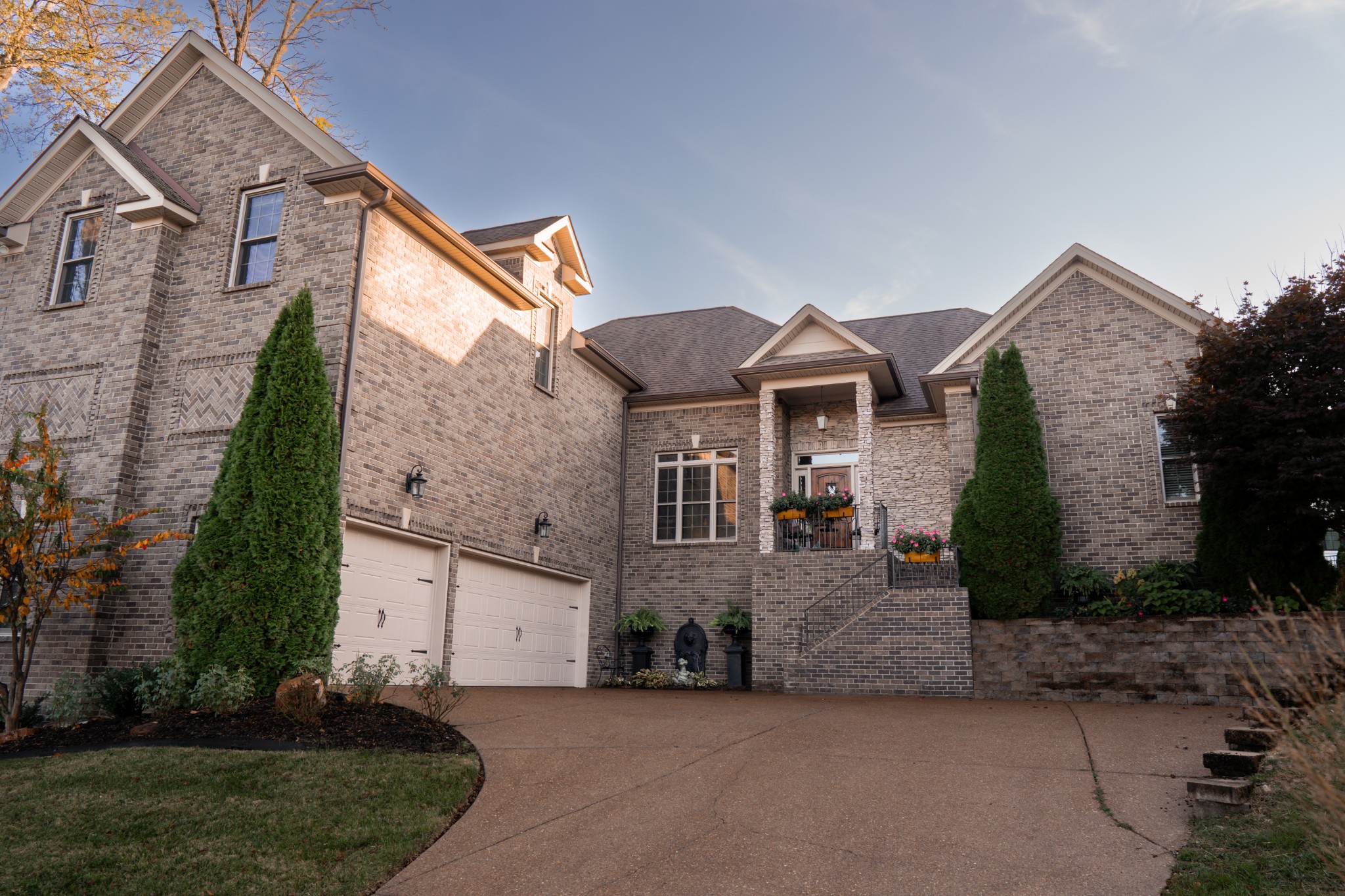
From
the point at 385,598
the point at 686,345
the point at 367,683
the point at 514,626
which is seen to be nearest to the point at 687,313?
the point at 686,345

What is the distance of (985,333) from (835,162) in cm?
414

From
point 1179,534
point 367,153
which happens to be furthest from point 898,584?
point 367,153

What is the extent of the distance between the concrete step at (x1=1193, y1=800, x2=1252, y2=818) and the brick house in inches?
308

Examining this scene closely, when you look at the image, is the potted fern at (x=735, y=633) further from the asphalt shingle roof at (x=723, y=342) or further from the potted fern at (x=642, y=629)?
the asphalt shingle roof at (x=723, y=342)

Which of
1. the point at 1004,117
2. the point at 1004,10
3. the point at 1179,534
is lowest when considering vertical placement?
the point at 1179,534

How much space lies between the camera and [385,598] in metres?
11.7

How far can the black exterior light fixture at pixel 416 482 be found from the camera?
38.8ft

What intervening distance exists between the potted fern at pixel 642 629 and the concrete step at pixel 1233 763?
1176 centimetres

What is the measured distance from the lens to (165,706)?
29.5ft

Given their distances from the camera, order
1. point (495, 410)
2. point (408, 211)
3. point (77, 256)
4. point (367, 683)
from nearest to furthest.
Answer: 1. point (367, 683)
2. point (408, 211)
3. point (77, 256)
4. point (495, 410)

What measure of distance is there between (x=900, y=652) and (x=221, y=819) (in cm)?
998

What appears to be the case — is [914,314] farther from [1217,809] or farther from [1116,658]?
[1217,809]

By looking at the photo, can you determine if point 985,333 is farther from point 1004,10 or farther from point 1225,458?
point 1004,10

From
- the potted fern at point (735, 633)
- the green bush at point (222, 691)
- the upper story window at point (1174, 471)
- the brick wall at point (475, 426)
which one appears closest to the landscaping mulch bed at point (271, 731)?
the green bush at point (222, 691)
